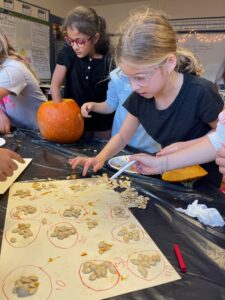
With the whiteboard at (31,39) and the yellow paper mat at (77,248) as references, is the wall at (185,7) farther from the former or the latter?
the yellow paper mat at (77,248)

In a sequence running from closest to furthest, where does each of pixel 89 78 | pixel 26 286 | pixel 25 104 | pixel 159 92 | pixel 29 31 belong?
pixel 26 286 → pixel 159 92 → pixel 25 104 → pixel 89 78 → pixel 29 31

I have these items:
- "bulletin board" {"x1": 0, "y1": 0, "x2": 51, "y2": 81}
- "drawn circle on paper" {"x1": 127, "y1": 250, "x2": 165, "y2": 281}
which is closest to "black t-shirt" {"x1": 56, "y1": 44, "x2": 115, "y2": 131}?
"drawn circle on paper" {"x1": 127, "y1": 250, "x2": 165, "y2": 281}

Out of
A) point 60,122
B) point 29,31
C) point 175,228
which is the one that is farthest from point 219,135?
point 29,31

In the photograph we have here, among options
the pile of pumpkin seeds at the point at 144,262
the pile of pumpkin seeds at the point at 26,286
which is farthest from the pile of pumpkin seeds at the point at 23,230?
the pile of pumpkin seeds at the point at 144,262

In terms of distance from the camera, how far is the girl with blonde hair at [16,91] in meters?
1.25

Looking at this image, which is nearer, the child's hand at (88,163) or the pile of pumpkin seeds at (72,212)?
the pile of pumpkin seeds at (72,212)

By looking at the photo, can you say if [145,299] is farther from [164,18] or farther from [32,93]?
[32,93]

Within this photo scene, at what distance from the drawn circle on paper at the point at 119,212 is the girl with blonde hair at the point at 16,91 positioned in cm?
81

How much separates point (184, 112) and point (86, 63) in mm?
856

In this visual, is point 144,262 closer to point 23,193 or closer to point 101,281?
point 101,281

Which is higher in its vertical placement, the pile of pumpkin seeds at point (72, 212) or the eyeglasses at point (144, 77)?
the eyeglasses at point (144, 77)

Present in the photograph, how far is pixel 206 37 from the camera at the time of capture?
3443mm

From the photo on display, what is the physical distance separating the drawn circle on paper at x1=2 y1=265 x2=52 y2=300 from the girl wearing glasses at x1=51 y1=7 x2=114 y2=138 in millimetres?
995

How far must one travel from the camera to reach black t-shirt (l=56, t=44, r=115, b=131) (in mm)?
1531
